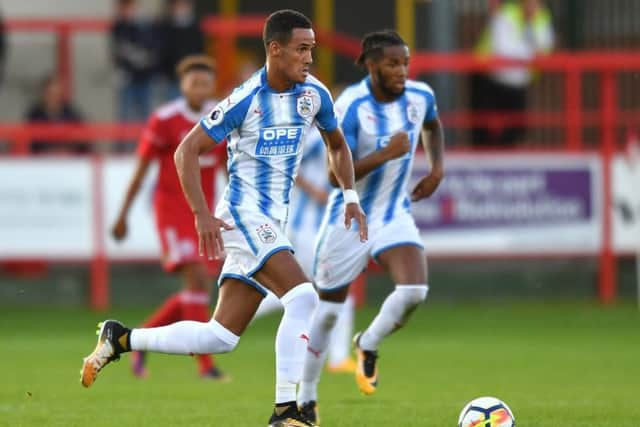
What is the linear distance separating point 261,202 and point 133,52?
1042 centimetres

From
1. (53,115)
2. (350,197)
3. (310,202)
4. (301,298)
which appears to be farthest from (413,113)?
(53,115)

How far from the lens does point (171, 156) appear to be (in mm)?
12328

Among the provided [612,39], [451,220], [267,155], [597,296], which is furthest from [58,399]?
[612,39]

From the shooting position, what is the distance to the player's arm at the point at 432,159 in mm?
10109

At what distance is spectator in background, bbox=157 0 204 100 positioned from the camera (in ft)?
60.3

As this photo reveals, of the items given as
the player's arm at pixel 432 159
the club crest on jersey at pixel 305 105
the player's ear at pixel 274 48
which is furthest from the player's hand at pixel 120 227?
the player's ear at pixel 274 48

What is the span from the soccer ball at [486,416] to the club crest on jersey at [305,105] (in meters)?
1.75

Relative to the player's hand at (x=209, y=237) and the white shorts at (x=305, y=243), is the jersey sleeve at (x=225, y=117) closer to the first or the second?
the player's hand at (x=209, y=237)

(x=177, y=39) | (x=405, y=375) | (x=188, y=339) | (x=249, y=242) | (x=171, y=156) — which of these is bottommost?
(x=405, y=375)

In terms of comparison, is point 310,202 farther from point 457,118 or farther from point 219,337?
point 457,118

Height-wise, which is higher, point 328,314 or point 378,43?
point 378,43

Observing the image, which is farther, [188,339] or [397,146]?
[397,146]

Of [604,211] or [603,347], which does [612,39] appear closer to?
[604,211]

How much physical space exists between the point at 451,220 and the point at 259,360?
5079mm
